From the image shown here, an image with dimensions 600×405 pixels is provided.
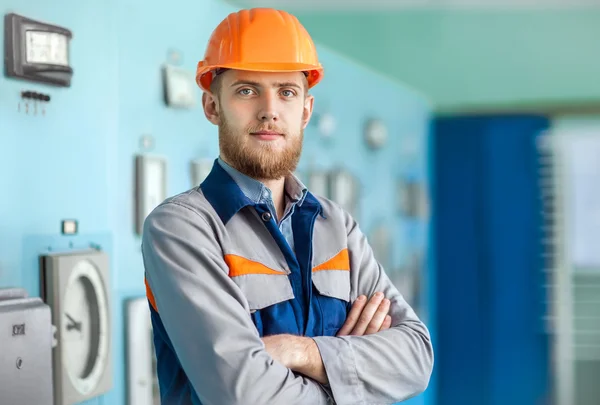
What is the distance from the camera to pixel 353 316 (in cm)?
185

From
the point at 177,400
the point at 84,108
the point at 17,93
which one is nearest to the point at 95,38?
the point at 84,108

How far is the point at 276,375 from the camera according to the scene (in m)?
1.59

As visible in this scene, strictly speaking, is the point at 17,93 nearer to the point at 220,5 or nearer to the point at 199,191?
the point at 199,191

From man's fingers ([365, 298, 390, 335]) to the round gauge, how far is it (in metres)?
0.91

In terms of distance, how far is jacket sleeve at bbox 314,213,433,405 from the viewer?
169 cm

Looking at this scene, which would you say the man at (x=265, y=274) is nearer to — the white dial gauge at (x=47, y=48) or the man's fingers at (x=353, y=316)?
the man's fingers at (x=353, y=316)

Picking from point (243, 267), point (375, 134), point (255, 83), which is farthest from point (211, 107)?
point (375, 134)

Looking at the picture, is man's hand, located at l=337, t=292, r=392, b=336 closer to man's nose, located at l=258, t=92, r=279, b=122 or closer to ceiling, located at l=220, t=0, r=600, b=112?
man's nose, located at l=258, t=92, r=279, b=122

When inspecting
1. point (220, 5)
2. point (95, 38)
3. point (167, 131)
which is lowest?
point (167, 131)

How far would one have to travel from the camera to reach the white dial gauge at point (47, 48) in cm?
214

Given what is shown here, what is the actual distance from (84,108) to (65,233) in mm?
365

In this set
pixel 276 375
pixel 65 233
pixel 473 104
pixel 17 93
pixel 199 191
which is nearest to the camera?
pixel 276 375

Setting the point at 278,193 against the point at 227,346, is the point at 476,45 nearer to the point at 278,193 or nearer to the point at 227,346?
the point at 278,193

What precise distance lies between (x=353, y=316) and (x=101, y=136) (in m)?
1.05
